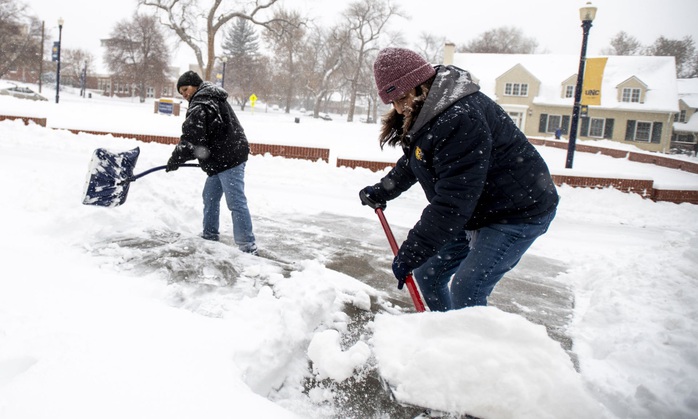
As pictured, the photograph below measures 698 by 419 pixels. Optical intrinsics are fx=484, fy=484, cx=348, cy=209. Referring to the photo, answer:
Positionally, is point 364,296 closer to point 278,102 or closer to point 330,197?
point 330,197

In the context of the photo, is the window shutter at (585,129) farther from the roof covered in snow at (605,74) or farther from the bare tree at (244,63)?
the bare tree at (244,63)

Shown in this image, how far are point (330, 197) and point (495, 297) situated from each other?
4.17 metres

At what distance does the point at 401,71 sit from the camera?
2.20 m

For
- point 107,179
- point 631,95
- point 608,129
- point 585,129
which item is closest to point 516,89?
point 585,129

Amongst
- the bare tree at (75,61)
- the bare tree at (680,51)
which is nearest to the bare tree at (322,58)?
the bare tree at (680,51)

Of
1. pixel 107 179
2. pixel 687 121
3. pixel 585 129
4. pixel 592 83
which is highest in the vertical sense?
pixel 687 121

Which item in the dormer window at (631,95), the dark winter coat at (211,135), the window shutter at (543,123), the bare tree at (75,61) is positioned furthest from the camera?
the bare tree at (75,61)

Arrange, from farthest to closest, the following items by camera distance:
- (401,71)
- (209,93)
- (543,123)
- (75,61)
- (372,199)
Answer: (75,61) → (543,123) → (209,93) → (372,199) → (401,71)

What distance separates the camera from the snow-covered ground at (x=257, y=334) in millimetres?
1812

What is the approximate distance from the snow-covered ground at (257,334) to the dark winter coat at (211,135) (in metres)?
0.70

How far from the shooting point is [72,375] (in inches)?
69.7

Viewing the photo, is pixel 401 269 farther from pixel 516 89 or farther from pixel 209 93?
pixel 516 89

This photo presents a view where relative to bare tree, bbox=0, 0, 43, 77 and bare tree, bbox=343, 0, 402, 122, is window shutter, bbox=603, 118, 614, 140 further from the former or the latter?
bare tree, bbox=0, 0, 43, 77

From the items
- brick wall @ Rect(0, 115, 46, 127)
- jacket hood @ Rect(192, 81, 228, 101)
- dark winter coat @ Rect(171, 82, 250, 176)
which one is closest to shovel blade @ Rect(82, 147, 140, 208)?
dark winter coat @ Rect(171, 82, 250, 176)
